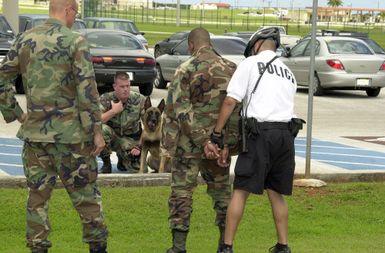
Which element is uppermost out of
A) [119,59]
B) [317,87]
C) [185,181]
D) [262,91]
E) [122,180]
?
[262,91]

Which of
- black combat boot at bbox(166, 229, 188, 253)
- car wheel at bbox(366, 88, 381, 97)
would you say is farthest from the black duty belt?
car wheel at bbox(366, 88, 381, 97)

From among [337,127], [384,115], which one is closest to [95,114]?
[337,127]

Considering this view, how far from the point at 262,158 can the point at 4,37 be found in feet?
53.7

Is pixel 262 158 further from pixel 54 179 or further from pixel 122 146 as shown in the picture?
pixel 122 146

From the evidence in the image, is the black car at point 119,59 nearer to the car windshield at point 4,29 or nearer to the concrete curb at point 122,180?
the car windshield at point 4,29

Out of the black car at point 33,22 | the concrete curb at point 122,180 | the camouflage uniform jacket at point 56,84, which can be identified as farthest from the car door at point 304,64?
the camouflage uniform jacket at point 56,84

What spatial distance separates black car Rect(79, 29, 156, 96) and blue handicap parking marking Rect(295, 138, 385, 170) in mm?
7376

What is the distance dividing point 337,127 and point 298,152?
4.04 m

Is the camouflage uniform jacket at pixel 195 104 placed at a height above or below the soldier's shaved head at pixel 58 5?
below

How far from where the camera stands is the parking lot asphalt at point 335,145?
1149 cm

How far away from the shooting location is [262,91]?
713cm

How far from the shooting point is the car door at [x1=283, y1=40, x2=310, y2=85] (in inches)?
990

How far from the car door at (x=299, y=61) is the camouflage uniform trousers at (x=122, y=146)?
45.3 ft

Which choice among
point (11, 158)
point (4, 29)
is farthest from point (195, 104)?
point (4, 29)
